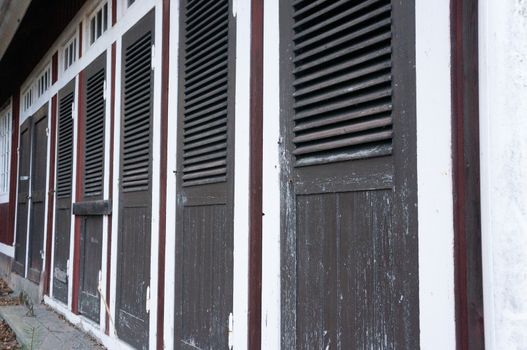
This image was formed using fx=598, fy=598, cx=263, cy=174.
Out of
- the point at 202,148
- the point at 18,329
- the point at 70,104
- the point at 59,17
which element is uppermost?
the point at 59,17

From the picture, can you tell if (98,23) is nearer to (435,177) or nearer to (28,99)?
(28,99)

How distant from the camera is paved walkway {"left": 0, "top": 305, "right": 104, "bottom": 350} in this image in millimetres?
4895

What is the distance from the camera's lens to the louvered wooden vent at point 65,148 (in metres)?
6.23

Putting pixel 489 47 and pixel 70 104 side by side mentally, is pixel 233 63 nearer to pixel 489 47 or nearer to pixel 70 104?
pixel 489 47

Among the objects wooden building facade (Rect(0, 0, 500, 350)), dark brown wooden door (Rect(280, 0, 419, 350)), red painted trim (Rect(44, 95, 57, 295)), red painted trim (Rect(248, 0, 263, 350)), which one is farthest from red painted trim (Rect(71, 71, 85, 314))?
dark brown wooden door (Rect(280, 0, 419, 350))

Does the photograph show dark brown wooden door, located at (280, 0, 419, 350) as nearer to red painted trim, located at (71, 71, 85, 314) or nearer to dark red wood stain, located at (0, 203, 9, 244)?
red painted trim, located at (71, 71, 85, 314)

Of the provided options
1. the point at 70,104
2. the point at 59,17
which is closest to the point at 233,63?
the point at 70,104

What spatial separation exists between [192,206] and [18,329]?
127 inches

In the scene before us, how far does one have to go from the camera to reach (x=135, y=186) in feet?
14.2

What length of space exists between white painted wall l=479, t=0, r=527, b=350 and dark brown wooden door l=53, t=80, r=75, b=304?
520 cm

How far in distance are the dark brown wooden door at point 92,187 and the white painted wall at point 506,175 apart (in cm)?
389

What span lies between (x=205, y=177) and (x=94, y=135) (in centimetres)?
242

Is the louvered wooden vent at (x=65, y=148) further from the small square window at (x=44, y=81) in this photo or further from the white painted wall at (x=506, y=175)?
the white painted wall at (x=506, y=175)

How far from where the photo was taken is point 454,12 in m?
1.79
